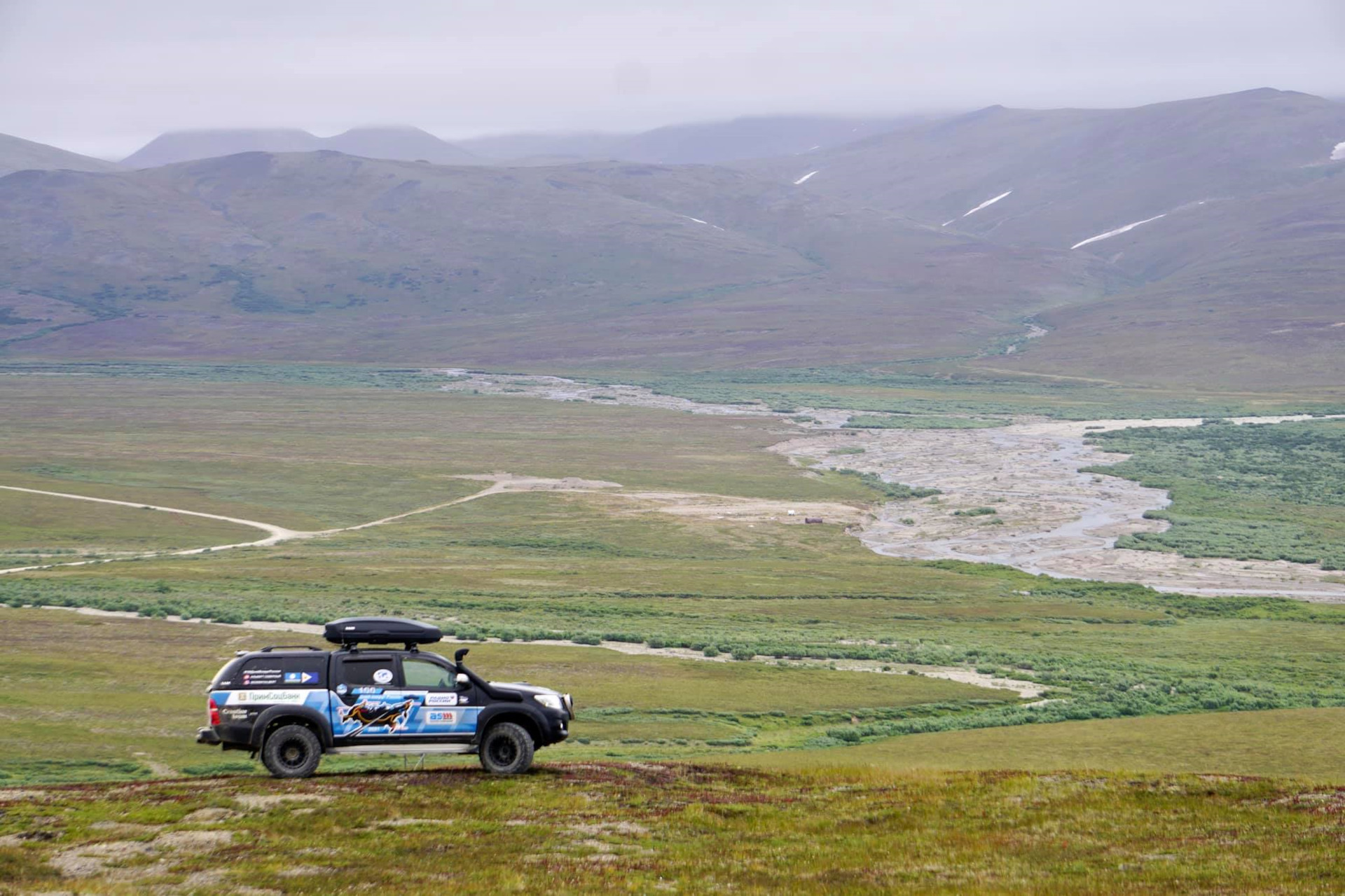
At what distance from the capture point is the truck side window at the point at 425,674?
22.4 m

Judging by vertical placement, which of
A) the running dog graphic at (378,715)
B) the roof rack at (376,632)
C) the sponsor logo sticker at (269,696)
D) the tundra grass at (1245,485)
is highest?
the roof rack at (376,632)

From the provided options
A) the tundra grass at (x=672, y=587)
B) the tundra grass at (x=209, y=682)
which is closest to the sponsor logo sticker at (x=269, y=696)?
the tundra grass at (x=209, y=682)

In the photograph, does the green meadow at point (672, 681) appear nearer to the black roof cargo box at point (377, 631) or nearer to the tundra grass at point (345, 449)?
the tundra grass at point (345, 449)

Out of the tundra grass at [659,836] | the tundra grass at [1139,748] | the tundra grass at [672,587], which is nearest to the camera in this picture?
the tundra grass at [659,836]

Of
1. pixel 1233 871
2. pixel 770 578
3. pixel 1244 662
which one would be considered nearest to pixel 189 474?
pixel 770 578

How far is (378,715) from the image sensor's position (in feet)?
72.7

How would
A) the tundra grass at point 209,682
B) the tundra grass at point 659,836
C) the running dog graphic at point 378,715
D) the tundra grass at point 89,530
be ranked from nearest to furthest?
1. the tundra grass at point 659,836
2. the running dog graphic at point 378,715
3. the tundra grass at point 209,682
4. the tundra grass at point 89,530

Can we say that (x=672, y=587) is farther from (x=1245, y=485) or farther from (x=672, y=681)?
(x=1245, y=485)

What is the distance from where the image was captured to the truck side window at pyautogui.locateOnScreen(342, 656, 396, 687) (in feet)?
72.5

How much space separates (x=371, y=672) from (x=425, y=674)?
904 mm

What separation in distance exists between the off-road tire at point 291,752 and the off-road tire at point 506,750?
9.16 feet

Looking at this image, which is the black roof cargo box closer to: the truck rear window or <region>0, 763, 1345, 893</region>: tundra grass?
the truck rear window

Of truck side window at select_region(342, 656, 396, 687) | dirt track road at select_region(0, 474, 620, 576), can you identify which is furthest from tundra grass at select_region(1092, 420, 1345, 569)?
truck side window at select_region(342, 656, 396, 687)

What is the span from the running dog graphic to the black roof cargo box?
3.54 ft
